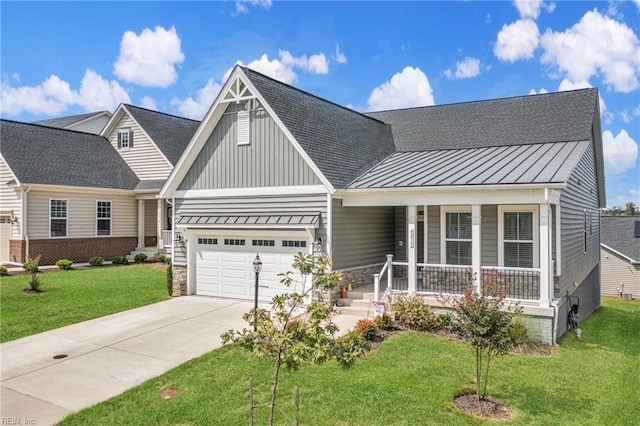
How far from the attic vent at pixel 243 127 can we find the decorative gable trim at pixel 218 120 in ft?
1.61

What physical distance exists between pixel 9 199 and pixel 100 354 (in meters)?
Answer: 15.7

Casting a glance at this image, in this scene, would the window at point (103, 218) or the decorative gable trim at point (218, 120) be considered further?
the window at point (103, 218)

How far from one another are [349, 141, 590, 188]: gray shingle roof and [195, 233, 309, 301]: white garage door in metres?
2.95

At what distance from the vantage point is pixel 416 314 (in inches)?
435

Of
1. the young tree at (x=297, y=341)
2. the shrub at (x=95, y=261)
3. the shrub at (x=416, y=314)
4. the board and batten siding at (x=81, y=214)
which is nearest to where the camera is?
the young tree at (x=297, y=341)

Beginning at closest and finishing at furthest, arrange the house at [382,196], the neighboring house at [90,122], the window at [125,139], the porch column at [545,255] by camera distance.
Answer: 1. the porch column at [545,255]
2. the house at [382,196]
3. the window at [125,139]
4. the neighboring house at [90,122]

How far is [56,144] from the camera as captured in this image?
23.8 metres

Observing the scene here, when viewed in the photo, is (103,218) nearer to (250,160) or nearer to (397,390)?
(250,160)

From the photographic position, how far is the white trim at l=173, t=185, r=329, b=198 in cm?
1306

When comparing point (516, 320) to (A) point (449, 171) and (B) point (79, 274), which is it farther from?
(B) point (79, 274)

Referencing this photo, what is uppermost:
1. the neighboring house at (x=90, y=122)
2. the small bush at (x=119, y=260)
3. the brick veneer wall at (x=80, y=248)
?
the neighboring house at (x=90, y=122)

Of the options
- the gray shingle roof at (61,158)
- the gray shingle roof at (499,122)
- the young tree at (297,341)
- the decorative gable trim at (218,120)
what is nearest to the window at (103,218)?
the gray shingle roof at (61,158)

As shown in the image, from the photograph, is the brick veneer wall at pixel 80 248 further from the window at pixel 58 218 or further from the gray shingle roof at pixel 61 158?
the gray shingle roof at pixel 61 158

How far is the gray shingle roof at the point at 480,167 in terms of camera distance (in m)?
11.2
